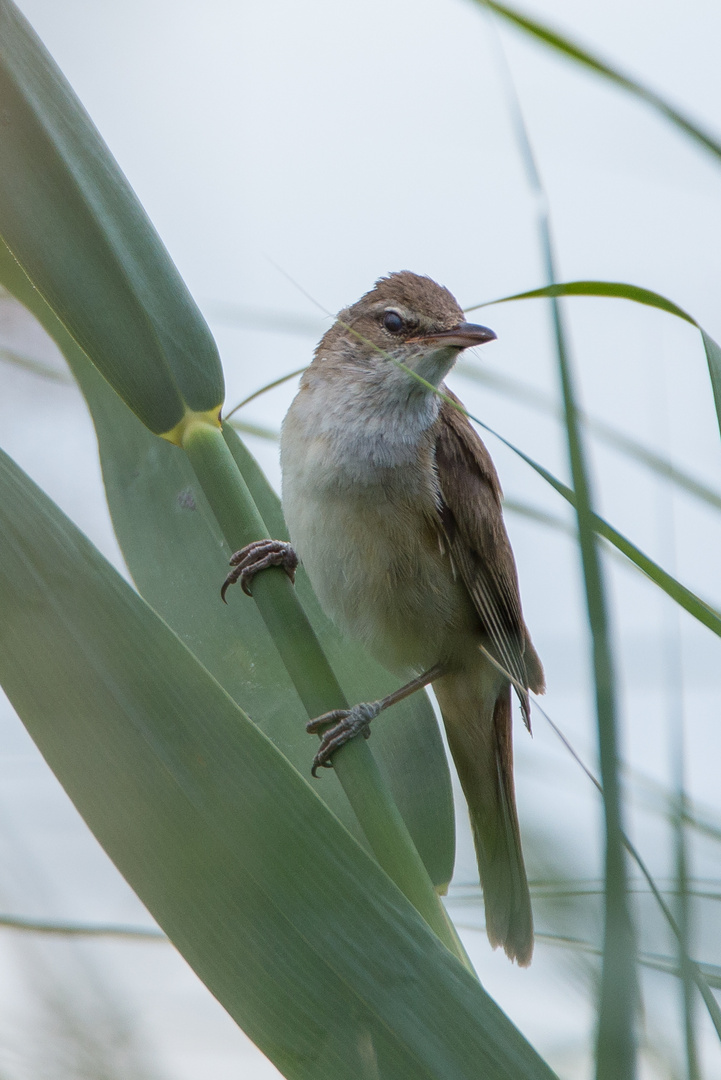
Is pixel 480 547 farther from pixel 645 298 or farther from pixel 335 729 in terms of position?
pixel 645 298

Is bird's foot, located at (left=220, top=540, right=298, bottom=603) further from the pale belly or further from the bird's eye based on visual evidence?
the bird's eye

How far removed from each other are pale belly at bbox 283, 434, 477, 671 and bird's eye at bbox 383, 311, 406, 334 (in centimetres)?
33

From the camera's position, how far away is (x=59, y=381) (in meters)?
1.21

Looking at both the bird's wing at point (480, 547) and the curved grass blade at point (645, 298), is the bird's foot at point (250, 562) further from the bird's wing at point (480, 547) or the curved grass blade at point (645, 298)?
the bird's wing at point (480, 547)

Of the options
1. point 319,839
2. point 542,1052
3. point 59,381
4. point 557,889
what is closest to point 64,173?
point 59,381

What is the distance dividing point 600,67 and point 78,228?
0.49 meters

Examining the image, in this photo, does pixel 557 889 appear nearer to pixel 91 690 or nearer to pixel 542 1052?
pixel 542 1052

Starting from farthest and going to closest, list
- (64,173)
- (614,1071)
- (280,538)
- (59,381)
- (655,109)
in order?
(280,538), (59,381), (64,173), (655,109), (614,1071)

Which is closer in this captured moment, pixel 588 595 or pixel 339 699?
pixel 588 595

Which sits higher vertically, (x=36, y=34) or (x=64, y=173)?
(x=36, y=34)

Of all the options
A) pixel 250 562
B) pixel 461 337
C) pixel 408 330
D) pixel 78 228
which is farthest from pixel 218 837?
pixel 408 330

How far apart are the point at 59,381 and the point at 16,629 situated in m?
0.55

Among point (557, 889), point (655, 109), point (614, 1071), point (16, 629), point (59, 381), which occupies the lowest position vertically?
point (614, 1071)

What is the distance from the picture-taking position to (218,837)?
723 millimetres
